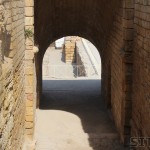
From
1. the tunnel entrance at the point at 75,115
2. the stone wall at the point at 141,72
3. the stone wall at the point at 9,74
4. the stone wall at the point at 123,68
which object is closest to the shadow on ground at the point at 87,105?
the tunnel entrance at the point at 75,115

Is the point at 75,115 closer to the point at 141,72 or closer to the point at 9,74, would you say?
the point at 141,72

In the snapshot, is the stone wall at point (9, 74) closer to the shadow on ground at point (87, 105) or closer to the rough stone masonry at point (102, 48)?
the rough stone masonry at point (102, 48)

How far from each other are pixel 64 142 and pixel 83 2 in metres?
4.74

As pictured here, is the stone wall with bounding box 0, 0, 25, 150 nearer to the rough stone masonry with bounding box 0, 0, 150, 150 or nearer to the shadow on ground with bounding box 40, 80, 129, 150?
the rough stone masonry with bounding box 0, 0, 150, 150

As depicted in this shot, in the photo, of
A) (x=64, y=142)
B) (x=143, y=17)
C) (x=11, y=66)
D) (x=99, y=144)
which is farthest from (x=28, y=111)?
(x=143, y=17)

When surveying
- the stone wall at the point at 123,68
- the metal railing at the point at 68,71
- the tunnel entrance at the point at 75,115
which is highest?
the stone wall at the point at 123,68

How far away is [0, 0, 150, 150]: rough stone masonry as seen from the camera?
19.4 ft

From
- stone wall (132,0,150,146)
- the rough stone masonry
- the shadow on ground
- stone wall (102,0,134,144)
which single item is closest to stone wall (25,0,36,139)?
the rough stone masonry

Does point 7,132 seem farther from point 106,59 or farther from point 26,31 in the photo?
point 106,59

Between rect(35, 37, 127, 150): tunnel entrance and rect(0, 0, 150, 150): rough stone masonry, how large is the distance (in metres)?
0.54

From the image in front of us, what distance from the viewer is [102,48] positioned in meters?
13.7

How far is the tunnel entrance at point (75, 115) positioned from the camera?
30.3 feet

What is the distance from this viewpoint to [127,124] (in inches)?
355

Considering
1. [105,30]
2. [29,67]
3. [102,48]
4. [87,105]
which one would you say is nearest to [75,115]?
[87,105]
